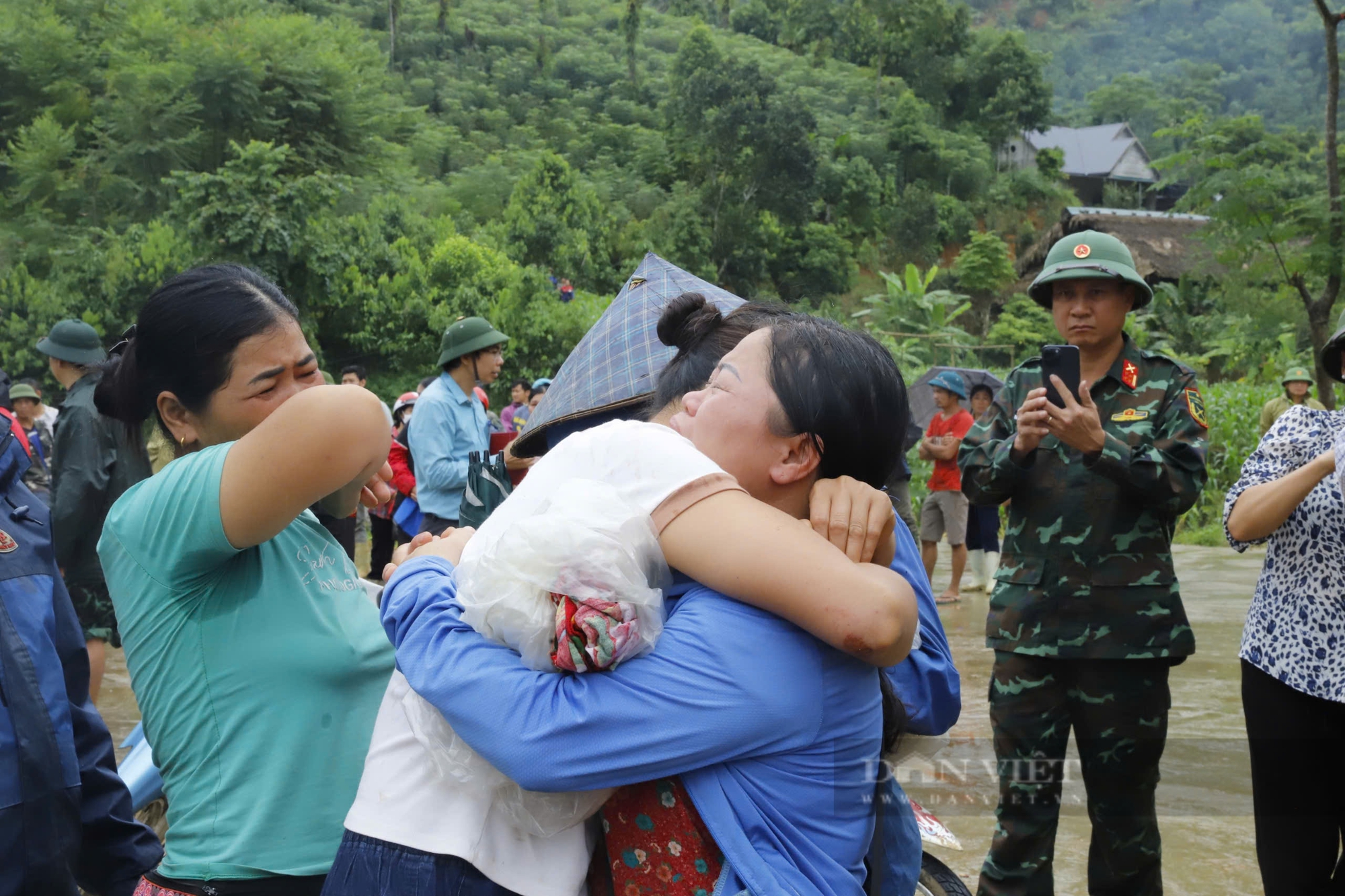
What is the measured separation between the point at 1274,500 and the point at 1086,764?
3.06 ft

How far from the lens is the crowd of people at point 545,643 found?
111 cm

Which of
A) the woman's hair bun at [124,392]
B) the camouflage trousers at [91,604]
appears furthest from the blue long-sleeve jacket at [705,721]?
the camouflage trousers at [91,604]

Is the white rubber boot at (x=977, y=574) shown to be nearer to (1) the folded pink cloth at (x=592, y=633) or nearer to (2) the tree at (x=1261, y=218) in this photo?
(2) the tree at (x=1261, y=218)

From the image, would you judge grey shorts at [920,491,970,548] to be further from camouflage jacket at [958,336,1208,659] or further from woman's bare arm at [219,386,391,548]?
woman's bare arm at [219,386,391,548]

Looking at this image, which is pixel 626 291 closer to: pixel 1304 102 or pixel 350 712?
pixel 350 712

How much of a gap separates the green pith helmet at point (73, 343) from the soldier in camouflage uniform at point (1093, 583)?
484cm

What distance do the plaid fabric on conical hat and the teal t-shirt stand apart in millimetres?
784

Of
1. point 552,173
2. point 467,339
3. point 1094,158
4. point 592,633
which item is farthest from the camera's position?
point 1094,158

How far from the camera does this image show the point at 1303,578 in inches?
113

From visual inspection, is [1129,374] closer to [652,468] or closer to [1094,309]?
[1094,309]

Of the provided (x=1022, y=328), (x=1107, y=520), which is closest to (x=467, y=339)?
(x=1107, y=520)

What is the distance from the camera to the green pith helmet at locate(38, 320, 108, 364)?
5703 millimetres

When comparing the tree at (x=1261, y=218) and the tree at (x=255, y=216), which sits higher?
the tree at (x=1261, y=218)

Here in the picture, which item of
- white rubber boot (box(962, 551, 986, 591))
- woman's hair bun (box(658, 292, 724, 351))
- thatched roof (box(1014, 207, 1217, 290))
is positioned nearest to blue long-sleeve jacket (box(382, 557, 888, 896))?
woman's hair bun (box(658, 292, 724, 351))
